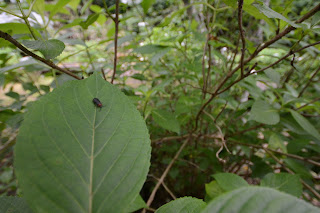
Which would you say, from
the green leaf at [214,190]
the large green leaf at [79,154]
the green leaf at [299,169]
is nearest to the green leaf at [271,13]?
the large green leaf at [79,154]

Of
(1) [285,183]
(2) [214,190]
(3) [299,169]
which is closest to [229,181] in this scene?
(2) [214,190]

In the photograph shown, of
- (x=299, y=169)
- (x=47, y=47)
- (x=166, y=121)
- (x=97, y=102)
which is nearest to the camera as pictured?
(x=97, y=102)

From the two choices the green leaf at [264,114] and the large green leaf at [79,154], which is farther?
the green leaf at [264,114]

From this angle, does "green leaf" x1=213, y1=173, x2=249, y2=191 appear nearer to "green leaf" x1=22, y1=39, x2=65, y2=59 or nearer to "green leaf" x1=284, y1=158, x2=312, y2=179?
"green leaf" x1=284, y1=158, x2=312, y2=179

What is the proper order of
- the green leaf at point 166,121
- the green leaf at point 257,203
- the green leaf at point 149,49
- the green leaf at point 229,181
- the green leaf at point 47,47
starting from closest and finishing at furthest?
the green leaf at point 257,203 < the green leaf at point 47,47 < the green leaf at point 229,181 < the green leaf at point 166,121 < the green leaf at point 149,49

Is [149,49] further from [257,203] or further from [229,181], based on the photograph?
[257,203]

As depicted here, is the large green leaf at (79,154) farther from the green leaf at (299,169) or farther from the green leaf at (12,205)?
the green leaf at (299,169)

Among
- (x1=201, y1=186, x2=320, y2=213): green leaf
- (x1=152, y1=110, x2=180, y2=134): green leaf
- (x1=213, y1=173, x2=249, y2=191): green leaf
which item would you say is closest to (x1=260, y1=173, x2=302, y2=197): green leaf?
(x1=213, y1=173, x2=249, y2=191): green leaf
